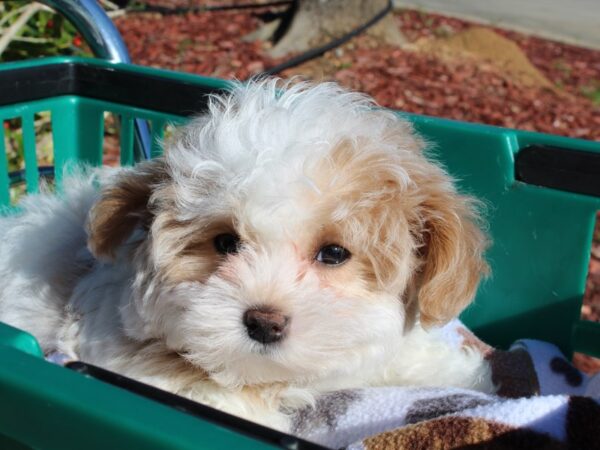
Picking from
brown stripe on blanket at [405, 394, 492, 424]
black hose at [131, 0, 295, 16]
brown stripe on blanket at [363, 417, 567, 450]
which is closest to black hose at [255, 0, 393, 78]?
black hose at [131, 0, 295, 16]

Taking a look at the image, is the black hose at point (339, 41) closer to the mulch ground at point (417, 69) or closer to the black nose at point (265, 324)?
the mulch ground at point (417, 69)

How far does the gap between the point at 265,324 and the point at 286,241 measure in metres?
0.25

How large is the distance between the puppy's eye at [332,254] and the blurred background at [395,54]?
3.92 metres

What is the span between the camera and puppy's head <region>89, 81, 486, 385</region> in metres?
1.92

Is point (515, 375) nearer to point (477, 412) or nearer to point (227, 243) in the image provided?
point (477, 412)

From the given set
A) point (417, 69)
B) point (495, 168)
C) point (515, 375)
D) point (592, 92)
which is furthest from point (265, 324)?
point (592, 92)

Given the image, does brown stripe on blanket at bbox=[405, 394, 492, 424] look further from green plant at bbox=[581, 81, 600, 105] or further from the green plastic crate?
green plant at bbox=[581, 81, 600, 105]

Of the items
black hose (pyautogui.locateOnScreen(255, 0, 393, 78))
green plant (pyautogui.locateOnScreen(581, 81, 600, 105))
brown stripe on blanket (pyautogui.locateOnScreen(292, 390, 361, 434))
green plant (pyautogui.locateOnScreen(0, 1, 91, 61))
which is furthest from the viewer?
green plant (pyautogui.locateOnScreen(581, 81, 600, 105))

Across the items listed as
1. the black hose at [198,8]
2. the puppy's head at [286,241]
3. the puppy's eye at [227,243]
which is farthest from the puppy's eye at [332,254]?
the black hose at [198,8]

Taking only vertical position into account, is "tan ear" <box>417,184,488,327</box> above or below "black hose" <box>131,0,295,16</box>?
above

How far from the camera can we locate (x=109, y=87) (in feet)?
10.8

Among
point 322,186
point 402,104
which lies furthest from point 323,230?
point 402,104

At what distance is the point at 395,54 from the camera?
8.50 m

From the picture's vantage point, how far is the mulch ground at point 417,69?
7270mm
